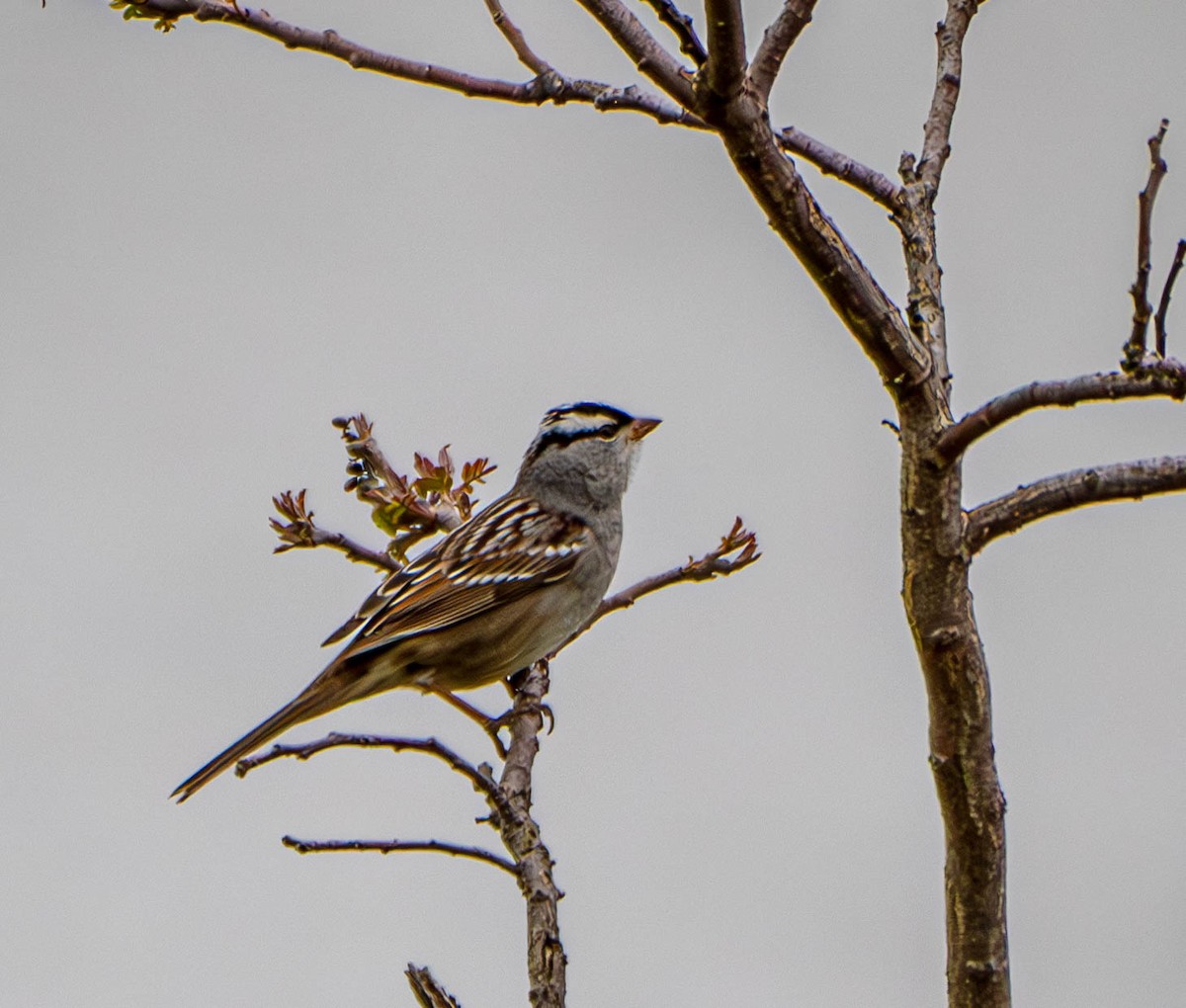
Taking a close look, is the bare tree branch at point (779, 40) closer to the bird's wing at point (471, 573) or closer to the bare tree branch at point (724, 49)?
the bare tree branch at point (724, 49)

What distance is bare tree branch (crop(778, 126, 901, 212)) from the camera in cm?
352

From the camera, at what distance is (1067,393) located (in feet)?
8.58

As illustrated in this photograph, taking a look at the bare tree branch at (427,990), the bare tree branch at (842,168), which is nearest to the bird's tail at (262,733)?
the bare tree branch at (427,990)

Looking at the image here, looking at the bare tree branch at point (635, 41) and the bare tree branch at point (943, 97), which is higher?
the bare tree branch at point (943, 97)

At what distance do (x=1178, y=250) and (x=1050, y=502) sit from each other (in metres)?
0.55

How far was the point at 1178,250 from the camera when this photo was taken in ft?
8.09

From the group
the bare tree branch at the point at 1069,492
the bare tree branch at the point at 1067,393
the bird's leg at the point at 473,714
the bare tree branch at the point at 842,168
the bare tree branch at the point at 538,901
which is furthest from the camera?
the bird's leg at the point at 473,714

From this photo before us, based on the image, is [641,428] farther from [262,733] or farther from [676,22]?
[676,22]

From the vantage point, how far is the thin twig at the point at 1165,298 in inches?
97.1

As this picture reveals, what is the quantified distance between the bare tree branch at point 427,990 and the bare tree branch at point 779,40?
1778 millimetres

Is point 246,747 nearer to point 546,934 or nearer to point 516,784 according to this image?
point 516,784

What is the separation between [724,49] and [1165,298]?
2.83ft

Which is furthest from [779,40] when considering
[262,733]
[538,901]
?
[262,733]

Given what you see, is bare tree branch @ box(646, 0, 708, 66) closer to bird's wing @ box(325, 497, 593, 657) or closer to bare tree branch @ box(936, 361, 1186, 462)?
bare tree branch @ box(936, 361, 1186, 462)
